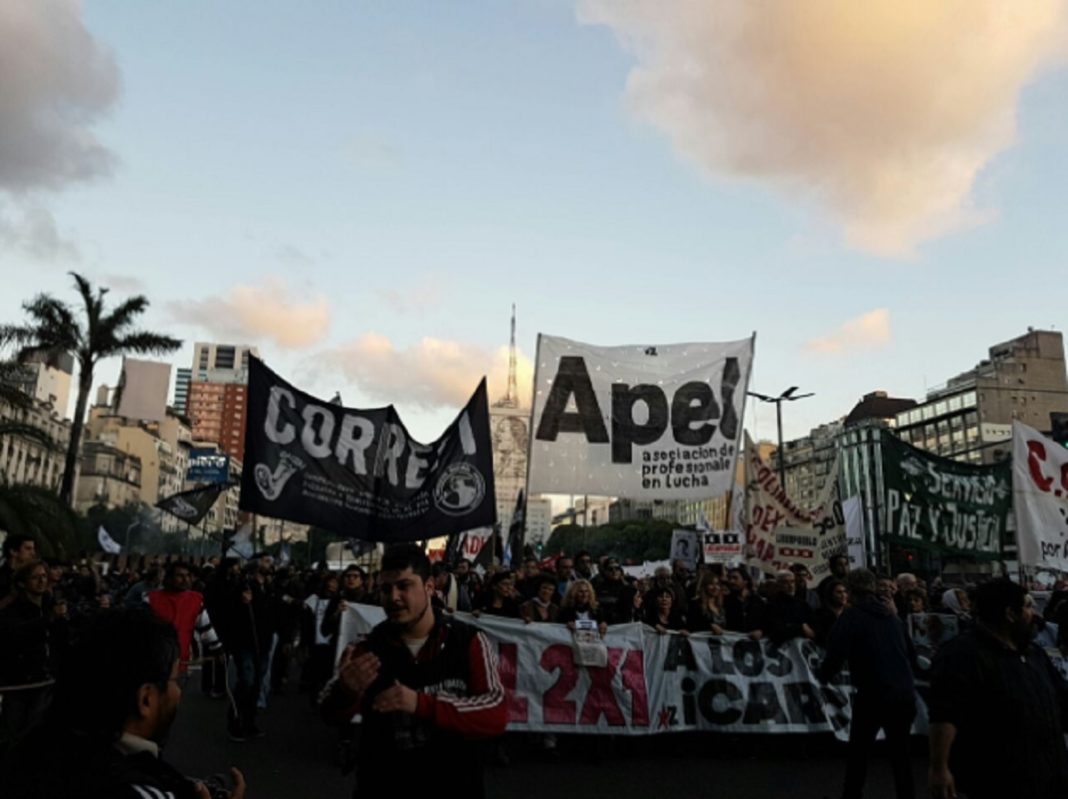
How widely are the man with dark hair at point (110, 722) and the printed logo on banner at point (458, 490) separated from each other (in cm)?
837

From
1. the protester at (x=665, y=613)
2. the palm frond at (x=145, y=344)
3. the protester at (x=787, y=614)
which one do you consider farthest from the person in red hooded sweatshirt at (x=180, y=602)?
the palm frond at (x=145, y=344)

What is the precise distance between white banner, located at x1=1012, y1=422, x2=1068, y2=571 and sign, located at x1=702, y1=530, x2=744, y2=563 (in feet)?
36.1

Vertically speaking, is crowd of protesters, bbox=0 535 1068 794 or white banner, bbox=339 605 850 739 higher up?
crowd of protesters, bbox=0 535 1068 794

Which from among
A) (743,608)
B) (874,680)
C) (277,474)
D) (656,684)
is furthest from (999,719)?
(277,474)

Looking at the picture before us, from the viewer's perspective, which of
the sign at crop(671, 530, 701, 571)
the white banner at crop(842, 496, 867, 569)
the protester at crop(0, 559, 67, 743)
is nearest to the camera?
the protester at crop(0, 559, 67, 743)

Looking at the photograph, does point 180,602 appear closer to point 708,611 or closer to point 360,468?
point 360,468

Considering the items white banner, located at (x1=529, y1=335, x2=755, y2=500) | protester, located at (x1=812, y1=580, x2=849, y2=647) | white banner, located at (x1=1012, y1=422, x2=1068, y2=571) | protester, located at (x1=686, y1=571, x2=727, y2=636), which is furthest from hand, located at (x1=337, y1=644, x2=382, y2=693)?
white banner, located at (x1=1012, y1=422, x2=1068, y2=571)

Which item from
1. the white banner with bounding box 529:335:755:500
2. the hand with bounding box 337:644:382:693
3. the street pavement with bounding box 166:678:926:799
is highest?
the white banner with bounding box 529:335:755:500

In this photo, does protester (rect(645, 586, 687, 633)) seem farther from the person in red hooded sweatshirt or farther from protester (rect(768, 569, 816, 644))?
the person in red hooded sweatshirt

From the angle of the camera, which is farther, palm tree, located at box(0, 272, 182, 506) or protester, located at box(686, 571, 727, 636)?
palm tree, located at box(0, 272, 182, 506)

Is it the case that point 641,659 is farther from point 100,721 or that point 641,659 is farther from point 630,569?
point 630,569

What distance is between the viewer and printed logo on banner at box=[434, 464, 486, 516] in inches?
407

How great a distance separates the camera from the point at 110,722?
5.83ft

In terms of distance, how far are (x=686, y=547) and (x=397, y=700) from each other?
18759mm
